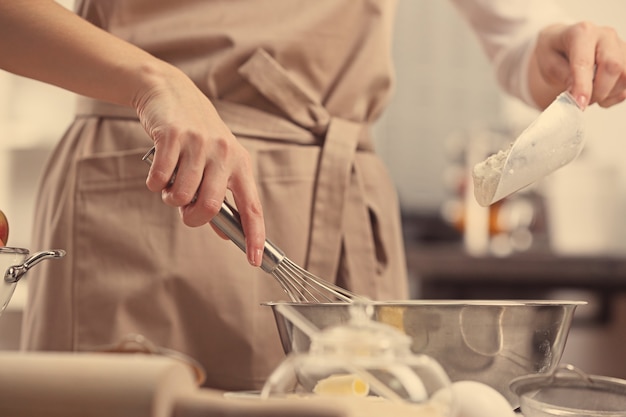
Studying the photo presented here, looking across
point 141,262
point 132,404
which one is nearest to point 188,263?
point 141,262

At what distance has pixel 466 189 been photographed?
2.61 m

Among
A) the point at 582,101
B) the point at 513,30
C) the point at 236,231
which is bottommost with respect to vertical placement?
the point at 236,231

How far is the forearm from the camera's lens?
1.96ft

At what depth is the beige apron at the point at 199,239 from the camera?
31.3 inches

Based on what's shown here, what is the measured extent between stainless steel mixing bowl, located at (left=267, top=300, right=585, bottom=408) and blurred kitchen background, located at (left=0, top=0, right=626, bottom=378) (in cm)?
99

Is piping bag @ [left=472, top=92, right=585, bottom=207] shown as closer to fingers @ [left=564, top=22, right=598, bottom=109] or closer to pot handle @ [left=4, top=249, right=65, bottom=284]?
fingers @ [left=564, top=22, right=598, bottom=109]

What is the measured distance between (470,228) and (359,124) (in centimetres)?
165

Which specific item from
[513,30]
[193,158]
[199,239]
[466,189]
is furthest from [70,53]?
[466,189]

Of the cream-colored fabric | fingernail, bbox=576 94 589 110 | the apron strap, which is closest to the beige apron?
the apron strap

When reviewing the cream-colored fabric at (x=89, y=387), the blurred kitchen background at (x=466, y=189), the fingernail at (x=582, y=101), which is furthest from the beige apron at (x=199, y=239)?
the blurred kitchen background at (x=466, y=189)

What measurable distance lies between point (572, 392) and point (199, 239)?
15.5 inches

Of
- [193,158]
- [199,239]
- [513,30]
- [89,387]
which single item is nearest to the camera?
[89,387]

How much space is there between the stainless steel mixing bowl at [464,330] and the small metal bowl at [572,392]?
19mm

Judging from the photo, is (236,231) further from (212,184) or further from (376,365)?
(376,365)
